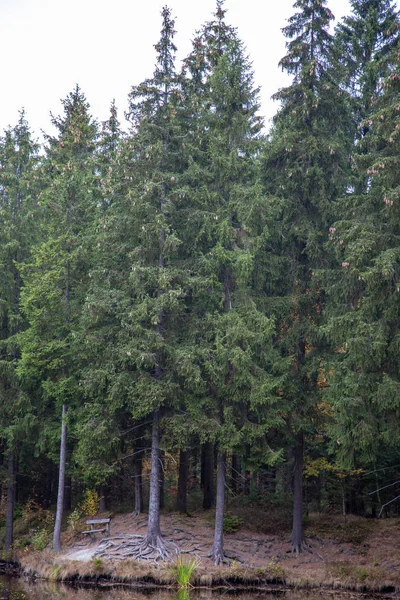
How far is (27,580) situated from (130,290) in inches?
411

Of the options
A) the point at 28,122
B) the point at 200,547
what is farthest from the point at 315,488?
the point at 28,122

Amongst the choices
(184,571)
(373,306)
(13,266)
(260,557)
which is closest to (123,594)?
(184,571)

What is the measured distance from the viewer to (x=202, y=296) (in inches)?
820

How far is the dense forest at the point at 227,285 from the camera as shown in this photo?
17.4 m

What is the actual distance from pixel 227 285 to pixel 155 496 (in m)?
7.76

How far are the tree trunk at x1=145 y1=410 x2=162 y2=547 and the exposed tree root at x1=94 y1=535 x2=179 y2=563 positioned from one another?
0.22ft

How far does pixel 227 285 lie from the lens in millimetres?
20625

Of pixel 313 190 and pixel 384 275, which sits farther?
pixel 313 190

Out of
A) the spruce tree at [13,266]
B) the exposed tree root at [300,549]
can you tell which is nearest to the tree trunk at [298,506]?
the exposed tree root at [300,549]

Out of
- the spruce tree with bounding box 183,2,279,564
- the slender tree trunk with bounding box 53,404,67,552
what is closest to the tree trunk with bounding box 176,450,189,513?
the spruce tree with bounding box 183,2,279,564

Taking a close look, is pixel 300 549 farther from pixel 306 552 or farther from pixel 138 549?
pixel 138 549

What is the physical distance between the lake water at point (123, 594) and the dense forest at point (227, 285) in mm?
1947

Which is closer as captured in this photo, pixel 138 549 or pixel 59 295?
pixel 138 549

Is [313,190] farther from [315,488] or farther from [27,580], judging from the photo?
[27,580]
